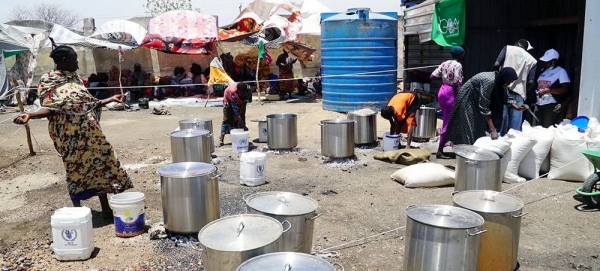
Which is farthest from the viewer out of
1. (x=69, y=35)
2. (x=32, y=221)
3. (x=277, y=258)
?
(x=69, y=35)

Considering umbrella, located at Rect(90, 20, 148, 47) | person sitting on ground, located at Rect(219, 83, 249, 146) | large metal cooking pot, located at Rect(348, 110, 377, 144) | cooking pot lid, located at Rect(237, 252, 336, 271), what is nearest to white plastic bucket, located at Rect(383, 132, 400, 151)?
large metal cooking pot, located at Rect(348, 110, 377, 144)

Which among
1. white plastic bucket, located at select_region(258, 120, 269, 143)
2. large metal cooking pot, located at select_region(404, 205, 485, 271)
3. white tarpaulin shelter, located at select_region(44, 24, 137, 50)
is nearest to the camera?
large metal cooking pot, located at select_region(404, 205, 485, 271)

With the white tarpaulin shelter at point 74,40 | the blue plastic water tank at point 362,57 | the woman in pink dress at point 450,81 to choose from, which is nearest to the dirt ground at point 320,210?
the woman in pink dress at point 450,81

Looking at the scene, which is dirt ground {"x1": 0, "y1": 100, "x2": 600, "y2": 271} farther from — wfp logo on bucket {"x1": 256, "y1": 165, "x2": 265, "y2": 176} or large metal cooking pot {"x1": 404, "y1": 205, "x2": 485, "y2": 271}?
large metal cooking pot {"x1": 404, "y1": 205, "x2": 485, "y2": 271}

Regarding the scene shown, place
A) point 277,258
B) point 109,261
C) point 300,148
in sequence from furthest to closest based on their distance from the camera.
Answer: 1. point 300,148
2. point 109,261
3. point 277,258

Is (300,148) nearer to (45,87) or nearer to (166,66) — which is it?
(45,87)

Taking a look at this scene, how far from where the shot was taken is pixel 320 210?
4.50 meters

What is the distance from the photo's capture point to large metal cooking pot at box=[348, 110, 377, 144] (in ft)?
23.2

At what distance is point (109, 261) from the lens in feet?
11.4

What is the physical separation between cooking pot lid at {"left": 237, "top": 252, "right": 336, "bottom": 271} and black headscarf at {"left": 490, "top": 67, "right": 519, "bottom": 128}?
12.3 feet

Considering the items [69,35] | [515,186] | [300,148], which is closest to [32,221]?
[300,148]

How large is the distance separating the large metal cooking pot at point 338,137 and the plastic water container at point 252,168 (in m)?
1.24

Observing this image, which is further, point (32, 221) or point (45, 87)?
point (32, 221)

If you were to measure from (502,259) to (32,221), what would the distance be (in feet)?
13.5
